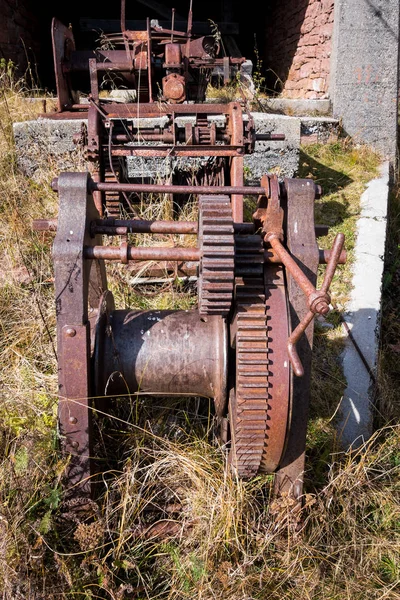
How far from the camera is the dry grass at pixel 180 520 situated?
1678 millimetres

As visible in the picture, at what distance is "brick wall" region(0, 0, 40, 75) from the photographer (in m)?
Answer: 6.76

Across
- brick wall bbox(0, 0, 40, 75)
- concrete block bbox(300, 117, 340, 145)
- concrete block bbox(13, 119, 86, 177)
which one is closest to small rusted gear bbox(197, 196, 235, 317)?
concrete block bbox(13, 119, 86, 177)

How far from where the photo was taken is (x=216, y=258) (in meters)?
1.53

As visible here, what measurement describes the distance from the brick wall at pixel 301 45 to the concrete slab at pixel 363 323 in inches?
112

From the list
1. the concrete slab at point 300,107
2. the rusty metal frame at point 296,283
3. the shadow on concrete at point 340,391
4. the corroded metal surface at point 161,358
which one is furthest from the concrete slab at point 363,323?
the concrete slab at point 300,107

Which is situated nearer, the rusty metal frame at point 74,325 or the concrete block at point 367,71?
the rusty metal frame at point 74,325

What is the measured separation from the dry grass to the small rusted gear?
0.72 metres

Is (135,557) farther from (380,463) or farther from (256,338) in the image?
(380,463)

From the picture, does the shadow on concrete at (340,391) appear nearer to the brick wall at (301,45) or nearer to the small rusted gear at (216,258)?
the small rusted gear at (216,258)

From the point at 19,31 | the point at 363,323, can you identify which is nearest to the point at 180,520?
the point at 363,323

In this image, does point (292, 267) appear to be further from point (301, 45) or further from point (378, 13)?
point (301, 45)

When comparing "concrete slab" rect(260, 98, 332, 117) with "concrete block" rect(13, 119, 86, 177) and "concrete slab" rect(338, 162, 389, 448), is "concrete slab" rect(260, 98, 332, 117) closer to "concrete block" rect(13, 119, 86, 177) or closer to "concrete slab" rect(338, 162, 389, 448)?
"concrete slab" rect(338, 162, 389, 448)

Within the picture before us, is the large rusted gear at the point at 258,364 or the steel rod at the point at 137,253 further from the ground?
the steel rod at the point at 137,253

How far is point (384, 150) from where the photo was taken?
5.87m
